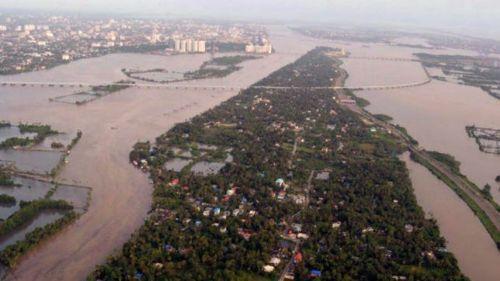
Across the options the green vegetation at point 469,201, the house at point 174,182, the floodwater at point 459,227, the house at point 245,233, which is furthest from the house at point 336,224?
the house at point 174,182

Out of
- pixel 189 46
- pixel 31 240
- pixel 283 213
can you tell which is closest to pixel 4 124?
pixel 31 240

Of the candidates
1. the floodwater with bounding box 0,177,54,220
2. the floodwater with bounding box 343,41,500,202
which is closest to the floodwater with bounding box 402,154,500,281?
the floodwater with bounding box 343,41,500,202

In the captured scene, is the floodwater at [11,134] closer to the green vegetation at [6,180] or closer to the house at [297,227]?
the green vegetation at [6,180]

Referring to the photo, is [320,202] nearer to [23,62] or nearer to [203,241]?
[203,241]

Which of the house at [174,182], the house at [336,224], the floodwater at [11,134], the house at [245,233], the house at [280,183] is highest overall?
the house at [280,183]

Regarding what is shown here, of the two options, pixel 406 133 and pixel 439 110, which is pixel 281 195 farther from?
pixel 439 110

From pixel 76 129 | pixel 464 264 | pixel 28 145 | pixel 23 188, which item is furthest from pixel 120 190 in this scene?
pixel 464 264

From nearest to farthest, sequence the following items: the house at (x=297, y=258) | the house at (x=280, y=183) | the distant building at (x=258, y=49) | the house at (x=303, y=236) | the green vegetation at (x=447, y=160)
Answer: the house at (x=297, y=258)
the house at (x=303, y=236)
the house at (x=280, y=183)
the green vegetation at (x=447, y=160)
the distant building at (x=258, y=49)
